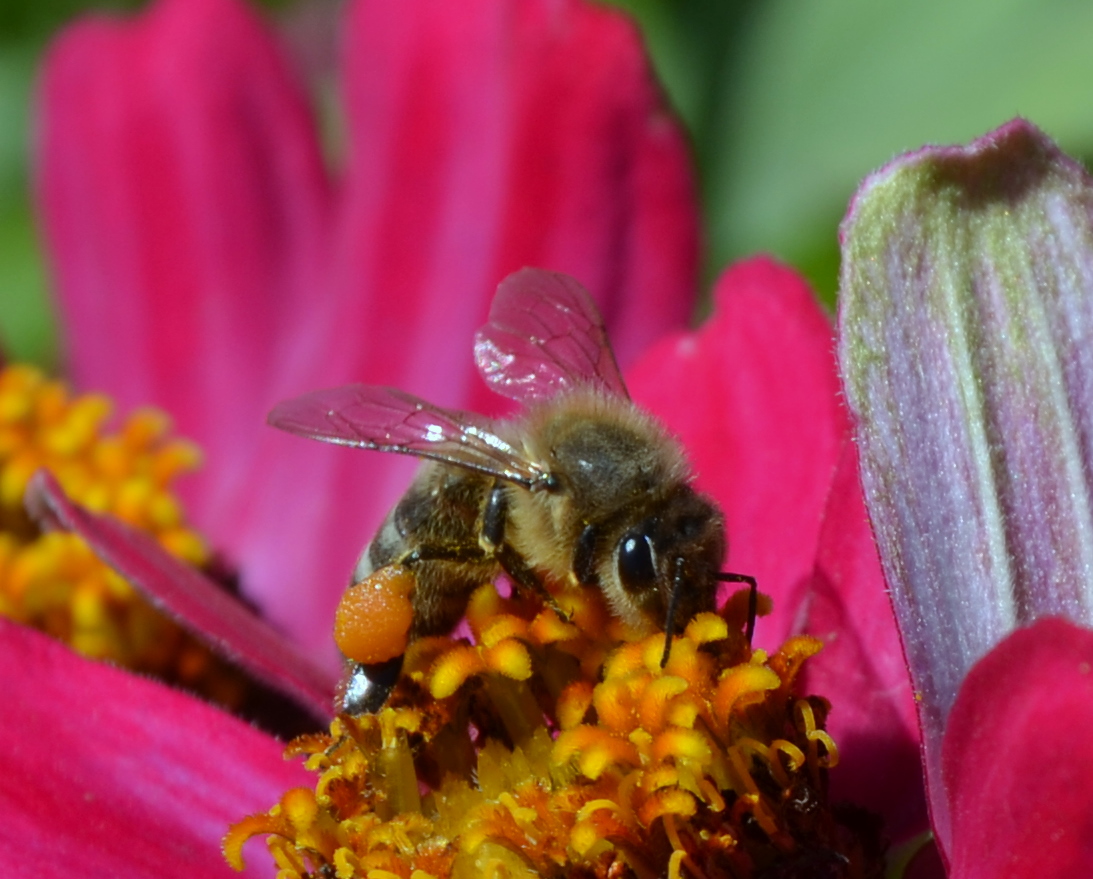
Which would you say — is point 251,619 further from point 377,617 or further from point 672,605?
point 672,605

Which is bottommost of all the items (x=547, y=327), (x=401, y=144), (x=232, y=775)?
(x=232, y=775)

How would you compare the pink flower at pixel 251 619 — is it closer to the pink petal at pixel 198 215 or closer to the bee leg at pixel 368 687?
the bee leg at pixel 368 687

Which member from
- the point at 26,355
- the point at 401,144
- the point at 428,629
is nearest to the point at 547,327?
the point at 428,629

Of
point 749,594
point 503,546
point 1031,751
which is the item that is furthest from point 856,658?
point 1031,751

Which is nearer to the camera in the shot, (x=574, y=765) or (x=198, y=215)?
(x=574, y=765)

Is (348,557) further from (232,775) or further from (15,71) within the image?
(15,71)

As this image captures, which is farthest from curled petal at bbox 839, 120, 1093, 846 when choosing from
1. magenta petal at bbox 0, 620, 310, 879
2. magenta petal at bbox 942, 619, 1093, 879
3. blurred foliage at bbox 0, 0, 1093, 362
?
blurred foliage at bbox 0, 0, 1093, 362

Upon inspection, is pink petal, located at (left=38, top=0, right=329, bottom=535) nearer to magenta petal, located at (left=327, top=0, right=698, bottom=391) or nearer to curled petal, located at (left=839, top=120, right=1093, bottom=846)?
magenta petal, located at (left=327, top=0, right=698, bottom=391)
